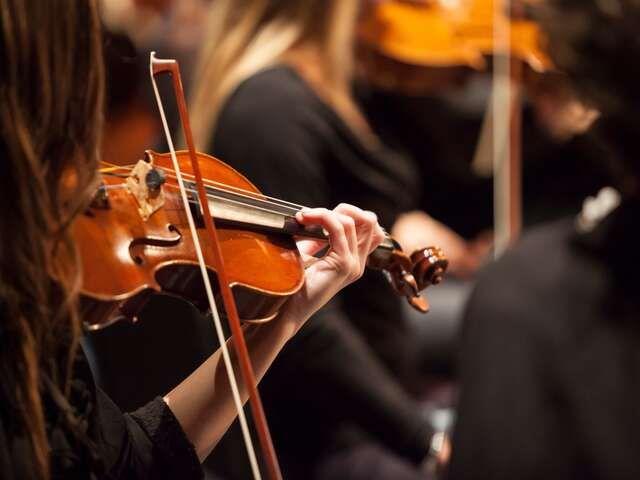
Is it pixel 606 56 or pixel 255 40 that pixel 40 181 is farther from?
pixel 255 40

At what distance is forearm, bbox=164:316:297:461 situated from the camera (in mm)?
681

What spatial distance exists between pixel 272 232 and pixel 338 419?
0.61m

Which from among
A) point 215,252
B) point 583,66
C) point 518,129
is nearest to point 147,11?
point 518,129

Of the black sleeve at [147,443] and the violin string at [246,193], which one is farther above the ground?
the violin string at [246,193]

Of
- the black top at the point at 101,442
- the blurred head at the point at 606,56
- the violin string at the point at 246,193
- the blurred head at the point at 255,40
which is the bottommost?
the black top at the point at 101,442

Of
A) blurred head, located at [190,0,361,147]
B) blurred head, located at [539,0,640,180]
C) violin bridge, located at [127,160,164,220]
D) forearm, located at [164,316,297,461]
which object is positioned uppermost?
blurred head, located at [190,0,361,147]

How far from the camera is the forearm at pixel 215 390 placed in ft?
2.23

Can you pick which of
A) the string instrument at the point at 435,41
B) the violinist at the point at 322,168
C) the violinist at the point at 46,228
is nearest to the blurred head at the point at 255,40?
the violinist at the point at 322,168

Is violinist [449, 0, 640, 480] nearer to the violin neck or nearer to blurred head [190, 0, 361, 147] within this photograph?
the violin neck

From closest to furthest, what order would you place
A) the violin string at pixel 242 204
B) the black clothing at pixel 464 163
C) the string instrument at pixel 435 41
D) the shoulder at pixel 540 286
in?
the violin string at pixel 242 204 < the shoulder at pixel 540 286 < the string instrument at pixel 435 41 < the black clothing at pixel 464 163

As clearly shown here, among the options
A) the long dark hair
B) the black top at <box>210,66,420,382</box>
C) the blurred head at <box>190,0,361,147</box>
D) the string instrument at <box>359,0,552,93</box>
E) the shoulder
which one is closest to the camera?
the long dark hair

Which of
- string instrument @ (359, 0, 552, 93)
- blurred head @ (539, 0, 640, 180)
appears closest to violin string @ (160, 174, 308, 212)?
blurred head @ (539, 0, 640, 180)

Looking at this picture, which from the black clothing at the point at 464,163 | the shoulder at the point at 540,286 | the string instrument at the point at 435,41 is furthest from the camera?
the black clothing at the point at 464,163

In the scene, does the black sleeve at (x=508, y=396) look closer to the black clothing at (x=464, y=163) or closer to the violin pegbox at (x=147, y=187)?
the violin pegbox at (x=147, y=187)
